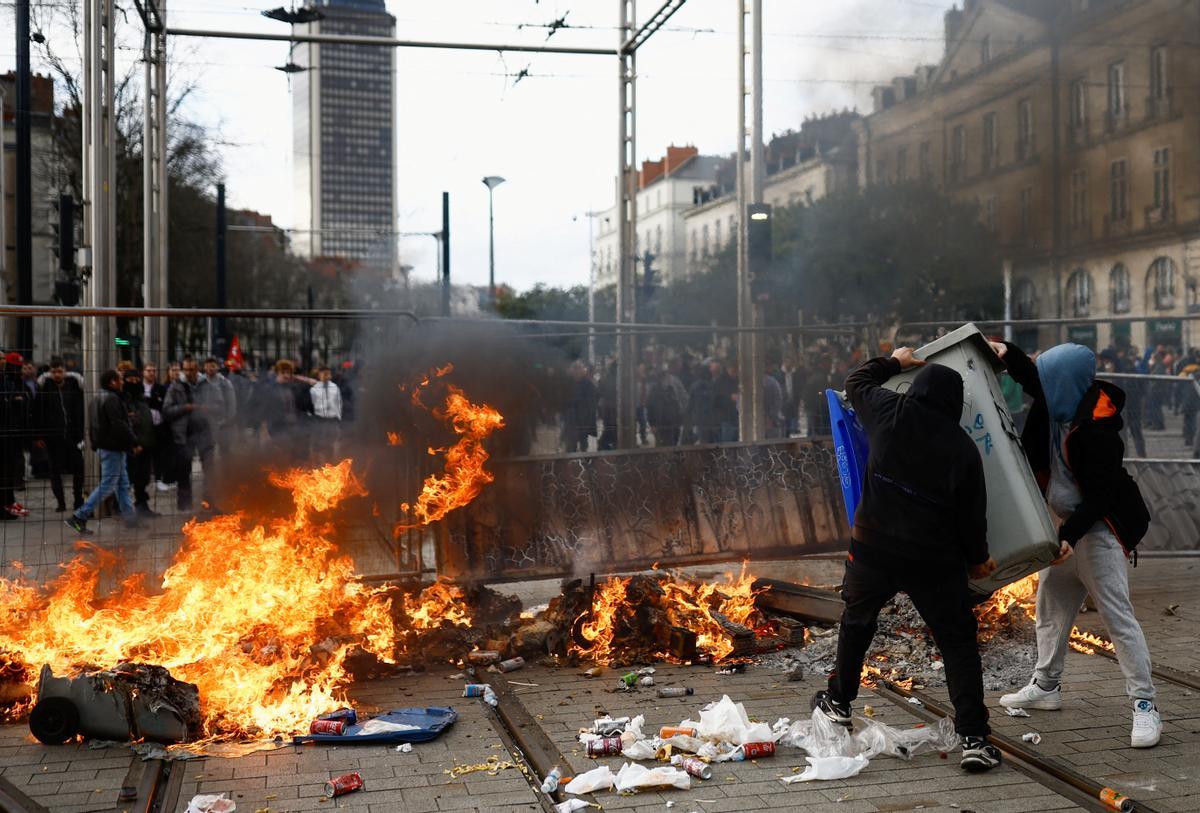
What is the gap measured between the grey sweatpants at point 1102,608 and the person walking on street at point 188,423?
6210 millimetres

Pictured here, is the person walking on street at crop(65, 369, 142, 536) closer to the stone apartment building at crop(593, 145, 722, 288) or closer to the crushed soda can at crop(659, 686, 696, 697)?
the crushed soda can at crop(659, 686, 696, 697)

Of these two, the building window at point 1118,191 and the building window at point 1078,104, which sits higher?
the building window at point 1078,104

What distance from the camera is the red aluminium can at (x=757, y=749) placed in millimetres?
4656

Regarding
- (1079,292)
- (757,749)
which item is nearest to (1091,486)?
(757,749)

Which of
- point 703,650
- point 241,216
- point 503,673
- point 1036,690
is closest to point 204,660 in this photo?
point 503,673

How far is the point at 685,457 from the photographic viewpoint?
7914 mm

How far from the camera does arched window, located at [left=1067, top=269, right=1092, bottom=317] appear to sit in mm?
15078

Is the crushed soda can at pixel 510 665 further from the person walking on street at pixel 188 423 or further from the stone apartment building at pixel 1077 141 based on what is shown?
the stone apartment building at pixel 1077 141

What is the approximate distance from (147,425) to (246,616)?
602 centimetres

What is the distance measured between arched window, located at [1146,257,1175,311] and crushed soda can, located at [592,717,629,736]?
13038mm

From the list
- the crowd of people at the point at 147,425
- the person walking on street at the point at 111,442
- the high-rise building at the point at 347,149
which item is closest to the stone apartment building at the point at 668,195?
the high-rise building at the point at 347,149

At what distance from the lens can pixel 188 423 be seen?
1125 centimetres

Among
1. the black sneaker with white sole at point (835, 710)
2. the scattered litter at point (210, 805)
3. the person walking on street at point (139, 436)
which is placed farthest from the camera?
the person walking on street at point (139, 436)

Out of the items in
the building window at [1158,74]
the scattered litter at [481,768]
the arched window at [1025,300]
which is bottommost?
the scattered litter at [481,768]
